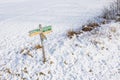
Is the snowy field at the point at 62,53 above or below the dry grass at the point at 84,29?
below

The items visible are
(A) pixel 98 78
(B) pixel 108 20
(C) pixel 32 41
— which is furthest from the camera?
(B) pixel 108 20

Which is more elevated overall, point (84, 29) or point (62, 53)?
point (84, 29)

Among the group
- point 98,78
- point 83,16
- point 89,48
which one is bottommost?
point 98,78

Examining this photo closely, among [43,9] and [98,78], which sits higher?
[43,9]

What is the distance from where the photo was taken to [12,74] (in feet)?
37.9

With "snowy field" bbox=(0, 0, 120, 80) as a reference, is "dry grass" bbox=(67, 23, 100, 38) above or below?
above

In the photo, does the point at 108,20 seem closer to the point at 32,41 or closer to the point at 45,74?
the point at 32,41

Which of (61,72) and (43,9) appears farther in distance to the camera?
(43,9)

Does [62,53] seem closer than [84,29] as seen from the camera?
Yes

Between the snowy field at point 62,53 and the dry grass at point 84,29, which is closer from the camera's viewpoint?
the snowy field at point 62,53

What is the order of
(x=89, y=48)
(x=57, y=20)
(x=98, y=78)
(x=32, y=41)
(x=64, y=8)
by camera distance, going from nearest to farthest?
(x=98, y=78) → (x=89, y=48) → (x=32, y=41) → (x=57, y=20) → (x=64, y=8)

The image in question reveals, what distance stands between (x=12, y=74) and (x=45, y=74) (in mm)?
1573

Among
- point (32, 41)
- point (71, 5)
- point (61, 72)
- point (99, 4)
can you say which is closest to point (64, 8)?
point (71, 5)

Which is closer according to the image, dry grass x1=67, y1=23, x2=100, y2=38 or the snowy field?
the snowy field
